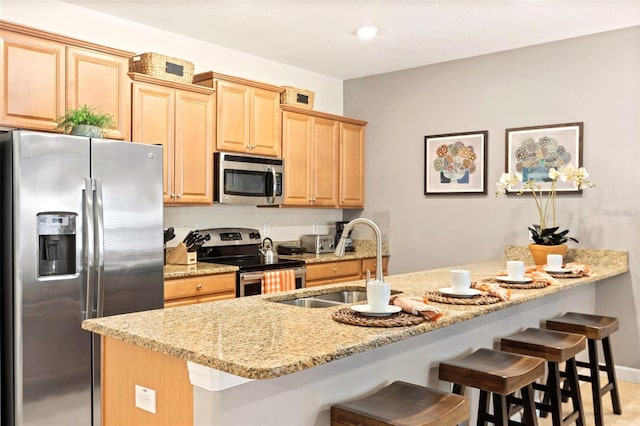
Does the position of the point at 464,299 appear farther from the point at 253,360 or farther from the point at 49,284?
the point at 49,284

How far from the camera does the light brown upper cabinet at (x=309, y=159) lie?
16.2ft

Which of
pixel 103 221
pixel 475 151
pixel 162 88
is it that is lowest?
pixel 103 221

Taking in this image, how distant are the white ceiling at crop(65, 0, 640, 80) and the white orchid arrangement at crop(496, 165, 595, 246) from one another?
1.06 metres

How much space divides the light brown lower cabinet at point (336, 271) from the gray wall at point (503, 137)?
0.45m

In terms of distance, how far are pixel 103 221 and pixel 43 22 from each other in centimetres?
152

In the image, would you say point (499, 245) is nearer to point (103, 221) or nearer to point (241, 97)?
point (241, 97)

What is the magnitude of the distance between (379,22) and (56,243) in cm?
258

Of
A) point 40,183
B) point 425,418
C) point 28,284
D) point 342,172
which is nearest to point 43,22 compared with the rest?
point 40,183

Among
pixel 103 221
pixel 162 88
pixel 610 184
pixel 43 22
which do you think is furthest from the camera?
pixel 610 184

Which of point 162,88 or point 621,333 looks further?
point 621,333

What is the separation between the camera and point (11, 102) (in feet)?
10.4

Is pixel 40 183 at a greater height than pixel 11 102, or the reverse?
pixel 11 102

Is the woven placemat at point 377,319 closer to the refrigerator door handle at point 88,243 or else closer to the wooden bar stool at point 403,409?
the wooden bar stool at point 403,409

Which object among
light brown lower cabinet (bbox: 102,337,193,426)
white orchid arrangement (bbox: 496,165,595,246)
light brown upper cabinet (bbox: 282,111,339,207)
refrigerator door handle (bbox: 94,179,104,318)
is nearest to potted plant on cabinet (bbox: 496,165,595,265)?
white orchid arrangement (bbox: 496,165,595,246)
